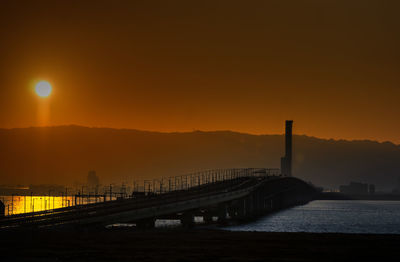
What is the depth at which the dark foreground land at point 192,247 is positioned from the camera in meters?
58.6

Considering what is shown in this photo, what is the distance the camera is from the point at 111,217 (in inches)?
3548

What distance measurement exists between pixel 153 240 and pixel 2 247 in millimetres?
17894

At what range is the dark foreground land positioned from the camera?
5862cm

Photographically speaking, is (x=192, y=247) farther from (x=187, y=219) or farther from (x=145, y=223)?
(x=187, y=219)

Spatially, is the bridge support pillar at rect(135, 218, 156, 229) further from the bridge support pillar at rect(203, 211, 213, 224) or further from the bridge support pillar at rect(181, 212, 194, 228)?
the bridge support pillar at rect(203, 211, 213, 224)

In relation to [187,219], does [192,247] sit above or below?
above

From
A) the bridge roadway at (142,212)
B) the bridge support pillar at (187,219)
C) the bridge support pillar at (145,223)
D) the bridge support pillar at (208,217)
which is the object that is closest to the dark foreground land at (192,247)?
the bridge roadway at (142,212)

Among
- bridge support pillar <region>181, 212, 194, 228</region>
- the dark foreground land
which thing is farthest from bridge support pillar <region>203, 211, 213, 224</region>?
the dark foreground land

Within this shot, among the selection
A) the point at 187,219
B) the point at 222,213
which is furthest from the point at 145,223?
the point at 222,213

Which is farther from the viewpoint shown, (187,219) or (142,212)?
(187,219)

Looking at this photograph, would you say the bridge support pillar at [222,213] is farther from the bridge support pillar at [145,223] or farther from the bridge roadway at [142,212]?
the bridge support pillar at [145,223]

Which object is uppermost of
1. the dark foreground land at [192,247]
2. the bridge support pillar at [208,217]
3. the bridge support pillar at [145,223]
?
the dark foreground land at [192,247]

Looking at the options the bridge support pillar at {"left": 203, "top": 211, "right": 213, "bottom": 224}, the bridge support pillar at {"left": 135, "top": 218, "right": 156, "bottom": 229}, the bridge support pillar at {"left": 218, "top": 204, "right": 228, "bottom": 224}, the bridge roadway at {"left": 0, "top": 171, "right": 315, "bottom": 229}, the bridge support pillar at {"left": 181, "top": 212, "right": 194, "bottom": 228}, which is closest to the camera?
the bridge roadway at {"left": 0, "top": 171, "right": 315, "bottom": 229}

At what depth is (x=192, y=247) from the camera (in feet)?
222
